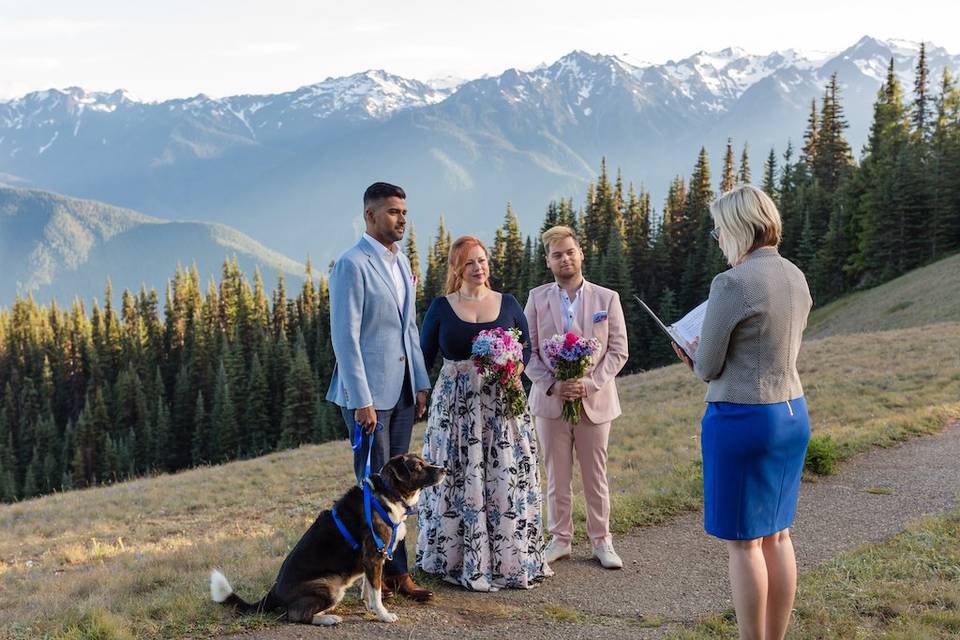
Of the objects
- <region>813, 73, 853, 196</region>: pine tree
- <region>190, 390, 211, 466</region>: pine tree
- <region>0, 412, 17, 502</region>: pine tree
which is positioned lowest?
<region>0, 412, 17, 502</region>: pine tree

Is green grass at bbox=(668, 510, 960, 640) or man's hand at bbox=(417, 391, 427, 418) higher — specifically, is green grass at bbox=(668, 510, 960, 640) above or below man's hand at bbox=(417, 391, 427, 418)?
below

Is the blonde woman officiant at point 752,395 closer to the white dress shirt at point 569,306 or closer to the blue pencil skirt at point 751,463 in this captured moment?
the blue pencil skirt at point 751,463

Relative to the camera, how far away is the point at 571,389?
6.82 meters

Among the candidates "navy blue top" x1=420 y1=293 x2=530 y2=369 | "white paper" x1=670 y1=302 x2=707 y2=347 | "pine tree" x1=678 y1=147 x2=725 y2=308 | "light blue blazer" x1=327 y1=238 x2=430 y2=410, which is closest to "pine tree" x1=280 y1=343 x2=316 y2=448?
"pine tree" x1=678 y1=147 x2=725 y2=308

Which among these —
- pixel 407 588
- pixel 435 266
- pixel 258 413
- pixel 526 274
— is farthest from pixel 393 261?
pixel 258 413

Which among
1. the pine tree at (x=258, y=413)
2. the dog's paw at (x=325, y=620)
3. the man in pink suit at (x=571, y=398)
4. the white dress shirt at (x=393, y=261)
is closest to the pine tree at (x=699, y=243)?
the pine tree at (x=258, y=413)

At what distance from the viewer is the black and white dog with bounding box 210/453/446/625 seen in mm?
5551

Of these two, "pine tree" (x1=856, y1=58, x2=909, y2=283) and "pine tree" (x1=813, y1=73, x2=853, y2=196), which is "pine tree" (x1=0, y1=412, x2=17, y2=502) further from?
"pine tree" (x1=813, y1=73, x2=853, y2=196)

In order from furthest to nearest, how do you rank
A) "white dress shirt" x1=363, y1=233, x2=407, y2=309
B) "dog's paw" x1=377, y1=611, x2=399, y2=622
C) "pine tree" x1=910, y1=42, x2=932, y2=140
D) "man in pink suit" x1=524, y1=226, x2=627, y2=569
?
"pine tree" x1=910, y1=42, x2=932, y2=140 < "man in pink suit" x1=524, y1=226, x2=627, y2=569 < "white dress shirt" x1=363, y1=233, x2=407, y2=309 < "dog's paw" x1=377, y1=611, x2=399, y2=622

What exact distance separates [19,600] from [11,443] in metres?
100

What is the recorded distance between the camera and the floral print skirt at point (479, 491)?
657 centimetres

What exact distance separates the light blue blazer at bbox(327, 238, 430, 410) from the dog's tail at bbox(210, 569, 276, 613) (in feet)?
5.20

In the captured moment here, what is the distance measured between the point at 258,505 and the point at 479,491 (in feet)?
38.2

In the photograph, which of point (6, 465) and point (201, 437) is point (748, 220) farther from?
point (6, 465)
